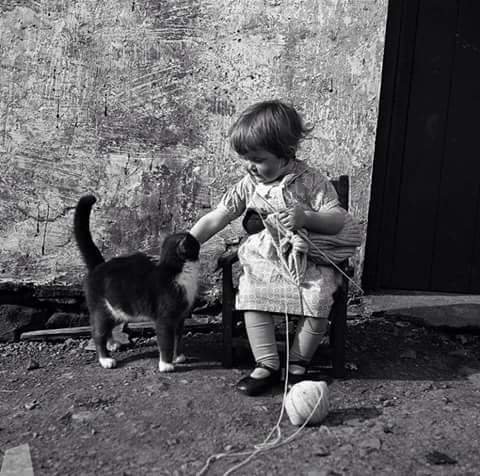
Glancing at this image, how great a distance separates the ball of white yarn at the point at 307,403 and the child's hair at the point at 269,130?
112 cm

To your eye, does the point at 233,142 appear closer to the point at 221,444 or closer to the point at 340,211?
the point at 340,211

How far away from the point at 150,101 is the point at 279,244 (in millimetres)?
1338

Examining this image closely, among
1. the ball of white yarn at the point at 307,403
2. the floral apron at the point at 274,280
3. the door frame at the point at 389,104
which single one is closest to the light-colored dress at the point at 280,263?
the floral apron at the point at 274,280

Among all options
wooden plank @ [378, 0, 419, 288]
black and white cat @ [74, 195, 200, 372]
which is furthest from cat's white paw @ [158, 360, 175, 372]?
wooden plank @ [378, 0, 419, 288]

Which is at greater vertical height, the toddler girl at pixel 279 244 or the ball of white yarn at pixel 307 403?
the toddler girl at pixel 279 244

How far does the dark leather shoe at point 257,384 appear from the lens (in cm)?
321

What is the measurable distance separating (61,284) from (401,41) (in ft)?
8.59

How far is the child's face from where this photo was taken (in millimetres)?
3229

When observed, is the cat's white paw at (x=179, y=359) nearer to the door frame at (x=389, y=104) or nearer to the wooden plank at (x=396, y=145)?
the door frame at (x=389, y=104)

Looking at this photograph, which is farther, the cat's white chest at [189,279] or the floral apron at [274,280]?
the cat's white chest at [189,279]

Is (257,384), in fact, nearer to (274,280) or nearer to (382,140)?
(274,280)

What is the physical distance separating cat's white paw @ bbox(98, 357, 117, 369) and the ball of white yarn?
112 cm

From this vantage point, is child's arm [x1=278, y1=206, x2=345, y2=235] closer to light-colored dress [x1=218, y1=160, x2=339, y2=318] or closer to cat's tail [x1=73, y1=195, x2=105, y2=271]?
light-colored dress [x1=218, y1=160, x2=339, y2=318]

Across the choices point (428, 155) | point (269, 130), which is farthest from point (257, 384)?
point (428, 155)
